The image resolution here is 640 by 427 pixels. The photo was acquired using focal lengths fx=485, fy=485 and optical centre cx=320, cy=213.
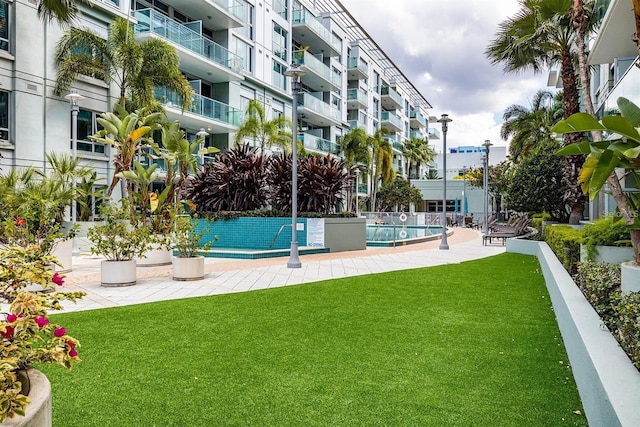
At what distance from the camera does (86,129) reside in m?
21.6

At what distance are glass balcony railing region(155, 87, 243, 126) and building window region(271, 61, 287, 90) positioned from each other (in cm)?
627

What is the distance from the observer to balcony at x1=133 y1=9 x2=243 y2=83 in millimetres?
23203

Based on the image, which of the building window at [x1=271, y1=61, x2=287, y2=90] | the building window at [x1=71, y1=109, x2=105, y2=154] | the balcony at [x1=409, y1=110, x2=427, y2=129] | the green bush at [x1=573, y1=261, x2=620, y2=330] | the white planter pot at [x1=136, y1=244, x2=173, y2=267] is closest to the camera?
the green bush at [x1=573, y1=261, x2=620, y2=330]

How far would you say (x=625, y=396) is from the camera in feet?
9.27

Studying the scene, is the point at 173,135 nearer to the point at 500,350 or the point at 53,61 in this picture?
the point at 53,61

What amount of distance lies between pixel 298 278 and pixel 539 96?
131ft

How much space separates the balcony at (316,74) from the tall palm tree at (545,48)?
65.8 feet

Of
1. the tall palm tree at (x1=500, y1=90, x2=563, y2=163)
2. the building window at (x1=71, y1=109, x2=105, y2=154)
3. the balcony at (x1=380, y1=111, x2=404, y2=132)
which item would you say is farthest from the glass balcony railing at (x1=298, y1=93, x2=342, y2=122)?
the building window at (x1=71, y1=109, x2=105, y2=154)

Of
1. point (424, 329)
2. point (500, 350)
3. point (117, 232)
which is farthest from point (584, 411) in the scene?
point (117, 232)

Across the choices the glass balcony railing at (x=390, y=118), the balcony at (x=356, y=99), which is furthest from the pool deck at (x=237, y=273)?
the glass balcony railing at (x=390, y=118)

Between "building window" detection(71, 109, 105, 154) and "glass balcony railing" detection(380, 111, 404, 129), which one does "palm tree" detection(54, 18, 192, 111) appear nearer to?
"building window" detection(71, 109, 105, 154)

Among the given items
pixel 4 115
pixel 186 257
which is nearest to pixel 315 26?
pixel 4 115

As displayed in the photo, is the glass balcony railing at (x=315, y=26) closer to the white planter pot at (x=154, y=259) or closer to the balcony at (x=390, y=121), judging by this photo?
the balcony at (x=390, y=121)

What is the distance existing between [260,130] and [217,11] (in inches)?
274
